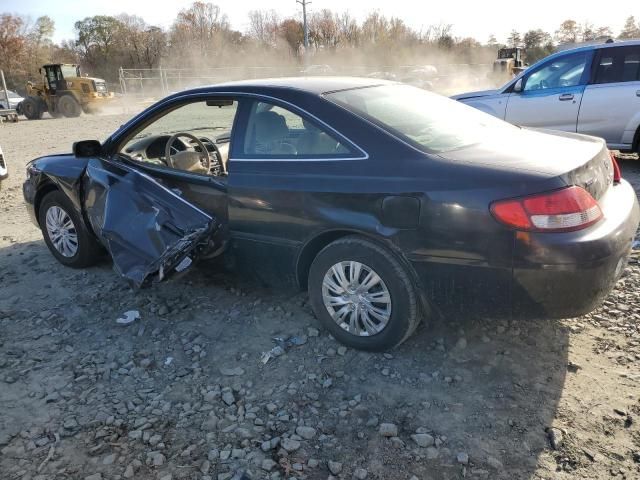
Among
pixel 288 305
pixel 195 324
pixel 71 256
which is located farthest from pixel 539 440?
pixel 71 256

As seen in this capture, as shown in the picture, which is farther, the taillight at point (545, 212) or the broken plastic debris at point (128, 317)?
the broken plastic debris at point (128, 317)

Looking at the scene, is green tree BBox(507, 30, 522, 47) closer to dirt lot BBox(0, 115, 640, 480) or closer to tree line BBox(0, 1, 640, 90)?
tree line BBox(0, 1, 640, 90)

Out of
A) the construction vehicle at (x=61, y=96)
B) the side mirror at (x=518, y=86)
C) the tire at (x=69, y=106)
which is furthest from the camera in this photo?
the construction vehicle at (x=61, y=96)

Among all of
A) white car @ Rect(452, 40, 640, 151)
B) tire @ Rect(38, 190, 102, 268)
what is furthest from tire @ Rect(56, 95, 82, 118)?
tire @ Rect(38, 190, 102, 268)

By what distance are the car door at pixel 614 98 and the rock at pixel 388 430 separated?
6509mm

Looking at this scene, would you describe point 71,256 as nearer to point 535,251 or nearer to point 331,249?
point 331,249

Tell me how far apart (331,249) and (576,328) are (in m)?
1.66

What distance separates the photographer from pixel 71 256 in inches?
187

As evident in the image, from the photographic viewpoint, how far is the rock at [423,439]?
8.23ft

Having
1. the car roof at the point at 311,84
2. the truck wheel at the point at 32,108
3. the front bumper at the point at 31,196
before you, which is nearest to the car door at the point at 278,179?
the car roof at the point at 311,84

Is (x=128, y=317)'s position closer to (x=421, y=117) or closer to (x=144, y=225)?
(x=144, y=225)

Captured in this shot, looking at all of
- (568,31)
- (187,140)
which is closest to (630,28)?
(568,31)

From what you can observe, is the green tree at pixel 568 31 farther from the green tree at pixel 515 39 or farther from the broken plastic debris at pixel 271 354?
the broken plastic debris at pixel 271 354

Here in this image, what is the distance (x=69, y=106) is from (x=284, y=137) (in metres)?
25.4
